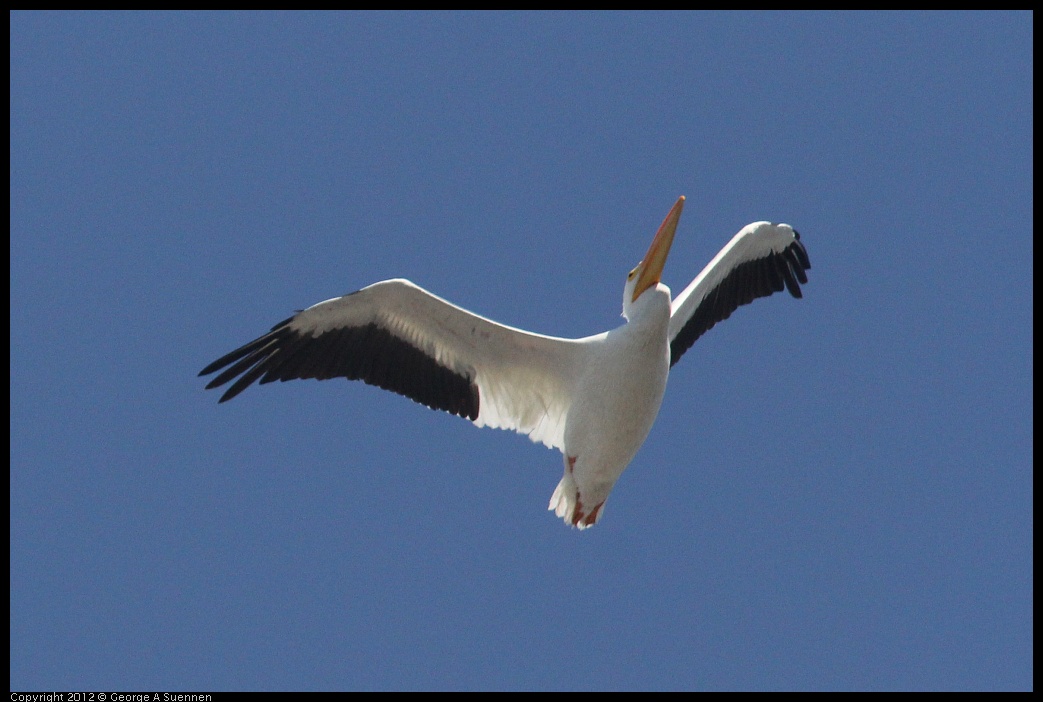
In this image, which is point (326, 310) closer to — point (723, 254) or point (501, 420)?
point (501, 420)

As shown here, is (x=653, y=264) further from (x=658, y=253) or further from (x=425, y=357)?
(x=425, y=357)

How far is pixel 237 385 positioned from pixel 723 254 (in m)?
4.36

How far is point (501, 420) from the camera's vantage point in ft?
35.7

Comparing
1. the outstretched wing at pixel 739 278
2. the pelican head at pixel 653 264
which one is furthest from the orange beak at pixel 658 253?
the outstretched wing at pixel 739 278

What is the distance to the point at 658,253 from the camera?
1047 cm

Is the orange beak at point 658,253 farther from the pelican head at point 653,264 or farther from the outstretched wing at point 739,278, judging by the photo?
the outstretched wing at point 739,278

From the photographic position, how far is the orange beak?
34.2 feet

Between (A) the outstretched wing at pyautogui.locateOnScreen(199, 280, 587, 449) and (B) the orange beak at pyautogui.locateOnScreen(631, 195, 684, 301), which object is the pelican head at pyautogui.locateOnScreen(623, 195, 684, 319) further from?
(A) the outstretched wing at pyautogui.locateOnScreen(199, 280, 587, 449)

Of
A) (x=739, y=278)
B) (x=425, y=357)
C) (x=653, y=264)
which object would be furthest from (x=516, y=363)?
(x=739, y=278)

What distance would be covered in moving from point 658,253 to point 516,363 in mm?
1497

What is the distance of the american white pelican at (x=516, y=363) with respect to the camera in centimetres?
991
